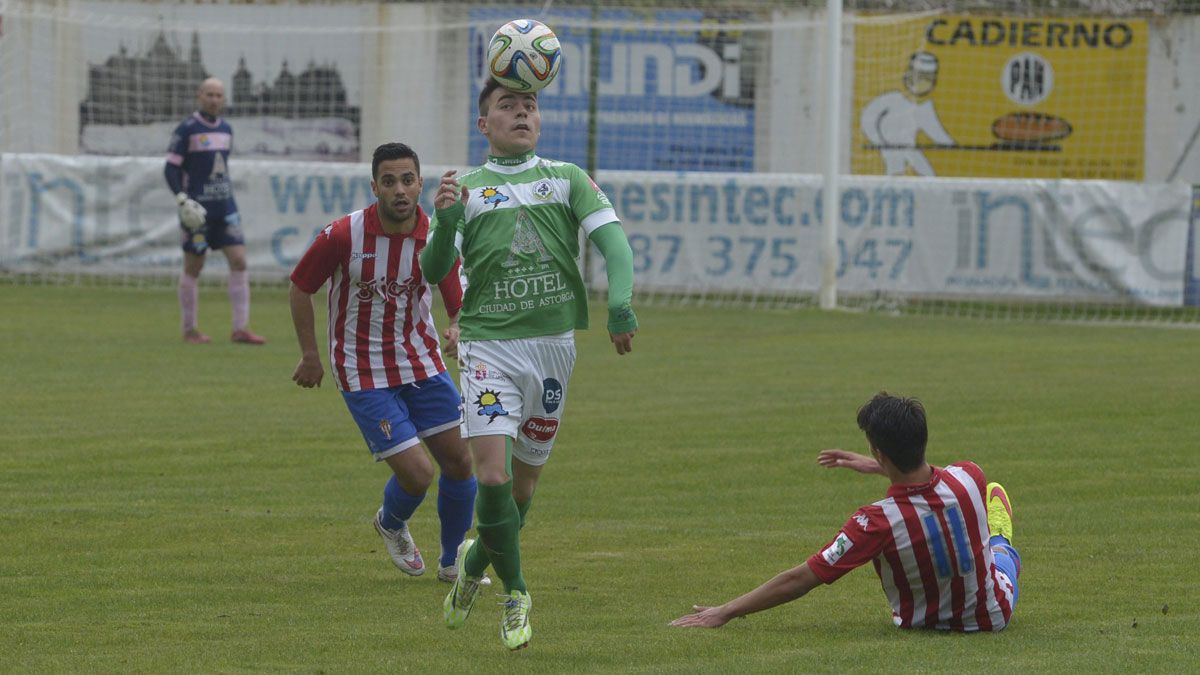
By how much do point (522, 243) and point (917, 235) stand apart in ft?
55.1

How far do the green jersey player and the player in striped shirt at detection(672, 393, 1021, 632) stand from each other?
3.08ft

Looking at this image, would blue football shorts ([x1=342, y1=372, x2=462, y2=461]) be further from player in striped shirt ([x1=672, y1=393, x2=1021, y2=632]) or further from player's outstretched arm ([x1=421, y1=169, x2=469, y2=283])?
player in striped shirt ([x1=672, y1=393, x2=1021, y2=632])

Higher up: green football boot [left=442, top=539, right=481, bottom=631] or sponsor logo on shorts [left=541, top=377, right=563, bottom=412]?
sponsor logo on shorts [left=541, top=377, right=563, bottom=412]

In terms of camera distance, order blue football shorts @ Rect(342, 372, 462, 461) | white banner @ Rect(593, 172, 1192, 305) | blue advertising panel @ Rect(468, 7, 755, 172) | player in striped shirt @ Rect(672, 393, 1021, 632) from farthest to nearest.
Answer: blue advertising panel @ Rect(468, 7, 755, 172) → white banner @ Rect(593, 172, 1192, 305) → blue football shorts @ Rect(342, 372, 462, 461) → player in striped shirt @ Rect(672, 393, 1021, 632)

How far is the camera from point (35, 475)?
10141 millimetres

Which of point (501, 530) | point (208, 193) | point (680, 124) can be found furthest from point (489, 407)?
point (680, 124)

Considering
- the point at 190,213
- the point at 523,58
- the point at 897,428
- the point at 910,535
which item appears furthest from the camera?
the point at 190,213

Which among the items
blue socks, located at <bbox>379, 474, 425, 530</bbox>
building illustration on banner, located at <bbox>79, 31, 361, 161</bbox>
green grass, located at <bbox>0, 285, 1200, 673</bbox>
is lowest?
green grass, located at <bbox>0, 285, 1200, 673</bbox>

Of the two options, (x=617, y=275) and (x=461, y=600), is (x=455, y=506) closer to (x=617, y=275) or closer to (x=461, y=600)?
(x=461, y=600)

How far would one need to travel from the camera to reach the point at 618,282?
640 cm

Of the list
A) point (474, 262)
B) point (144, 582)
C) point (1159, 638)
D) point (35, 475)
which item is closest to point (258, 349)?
point (35, 475)

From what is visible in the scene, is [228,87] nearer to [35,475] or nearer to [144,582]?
[35,475]

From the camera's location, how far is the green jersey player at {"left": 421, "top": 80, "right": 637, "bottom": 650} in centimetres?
645

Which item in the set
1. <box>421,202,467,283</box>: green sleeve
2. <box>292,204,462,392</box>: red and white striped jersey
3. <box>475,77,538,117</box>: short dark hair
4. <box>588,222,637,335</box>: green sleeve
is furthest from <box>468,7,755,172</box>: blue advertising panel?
<box>588,222,637,335</box>: green sleeve
